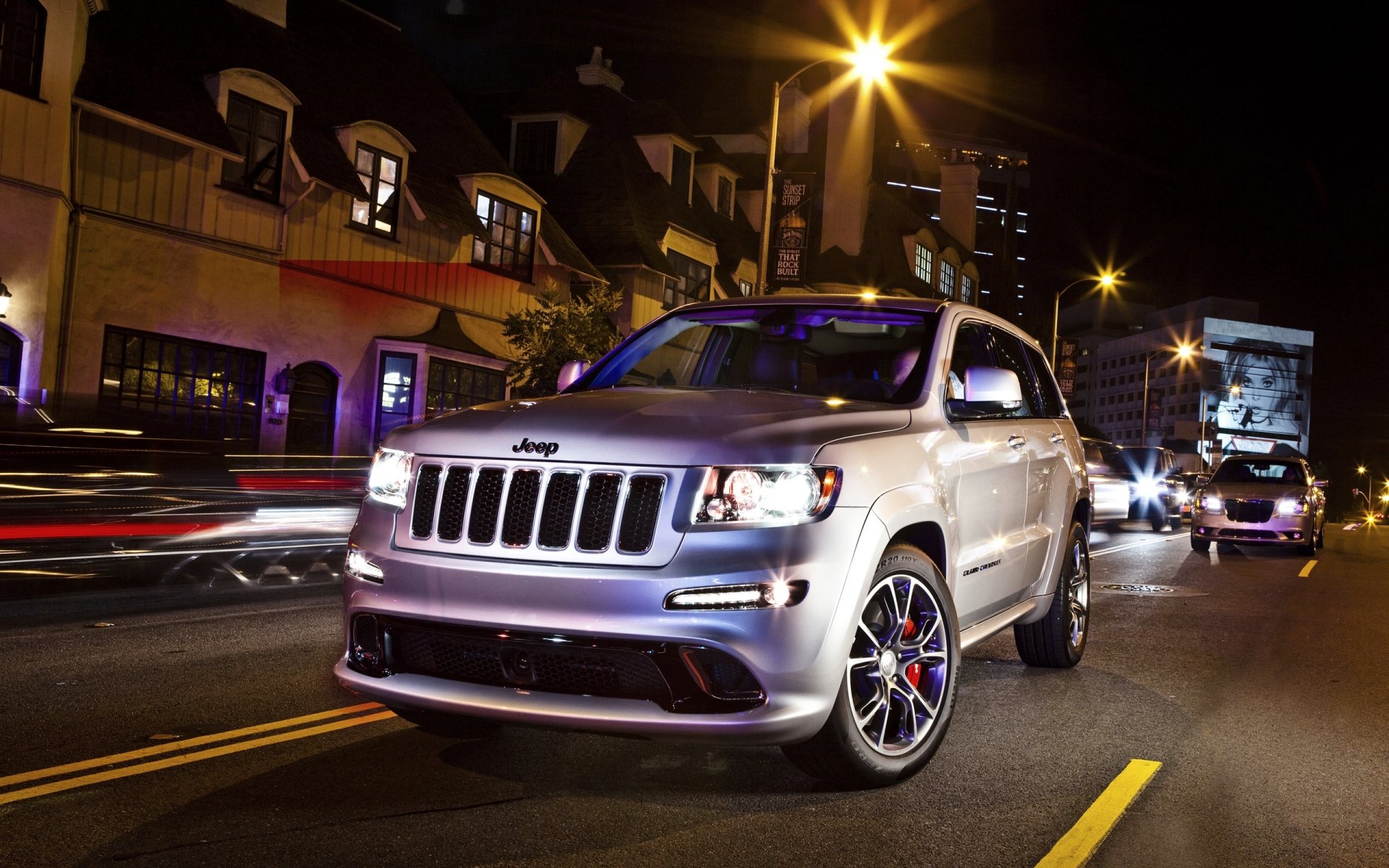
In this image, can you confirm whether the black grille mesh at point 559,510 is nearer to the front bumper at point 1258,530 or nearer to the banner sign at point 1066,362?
the front bumper at point 1258,530

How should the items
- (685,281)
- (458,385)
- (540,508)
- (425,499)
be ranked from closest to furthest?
(540,508) → (425,499) → (458,385) → (685,281)

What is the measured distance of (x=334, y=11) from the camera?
26.3 metres

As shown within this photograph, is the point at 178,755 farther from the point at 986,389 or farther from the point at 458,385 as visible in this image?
the point at 458,385

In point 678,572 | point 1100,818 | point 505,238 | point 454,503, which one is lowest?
point 1100,818

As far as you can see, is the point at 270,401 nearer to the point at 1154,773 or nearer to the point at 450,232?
the point at 450,232

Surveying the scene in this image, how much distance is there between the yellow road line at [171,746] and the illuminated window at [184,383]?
14.7 meters

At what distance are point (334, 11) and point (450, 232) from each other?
5.62m

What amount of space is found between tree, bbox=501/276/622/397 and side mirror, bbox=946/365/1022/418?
61.5 feet

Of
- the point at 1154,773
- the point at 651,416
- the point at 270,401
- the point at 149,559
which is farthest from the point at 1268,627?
the point at 270,401

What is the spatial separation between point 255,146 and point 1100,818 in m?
20.1

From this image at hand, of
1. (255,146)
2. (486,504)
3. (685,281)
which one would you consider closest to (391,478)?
(486,504)

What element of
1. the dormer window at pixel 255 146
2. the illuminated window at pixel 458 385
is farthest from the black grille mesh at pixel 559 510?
the illuminated window at pixel 458 385

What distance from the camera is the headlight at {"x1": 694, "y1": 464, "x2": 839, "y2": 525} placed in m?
3.90

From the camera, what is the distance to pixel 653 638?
3787mm
